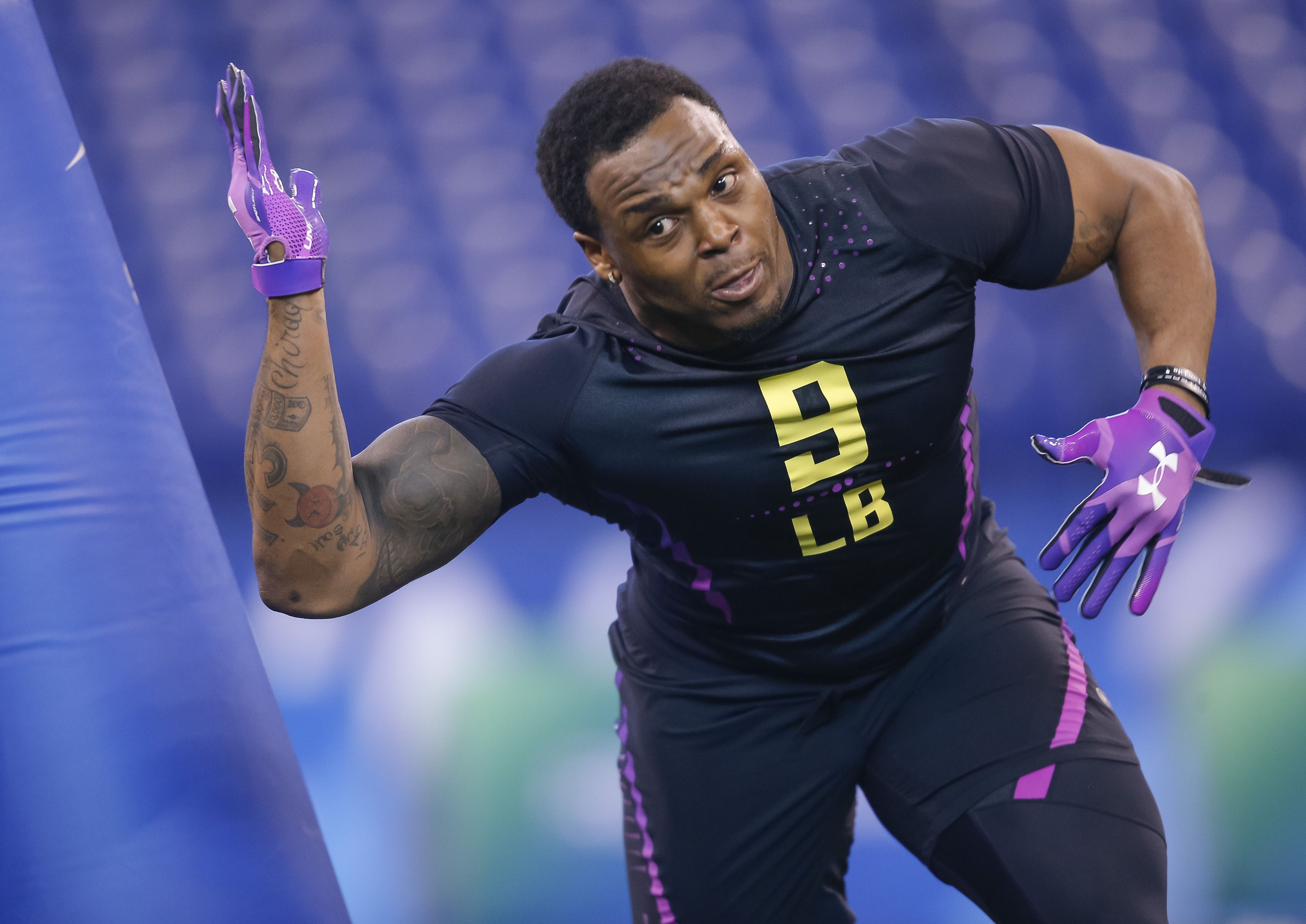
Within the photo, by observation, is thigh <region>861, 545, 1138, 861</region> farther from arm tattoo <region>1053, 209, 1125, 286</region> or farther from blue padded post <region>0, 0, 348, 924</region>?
blue padded post <region>0, 0, 348, 924</region>

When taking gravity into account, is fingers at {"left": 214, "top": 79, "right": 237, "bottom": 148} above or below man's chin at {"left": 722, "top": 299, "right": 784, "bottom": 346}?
above

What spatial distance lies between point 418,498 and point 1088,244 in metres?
0.88

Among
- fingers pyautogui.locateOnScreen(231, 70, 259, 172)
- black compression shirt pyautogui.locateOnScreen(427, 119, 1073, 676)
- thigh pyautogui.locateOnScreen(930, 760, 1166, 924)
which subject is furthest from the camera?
black compression shirt pyautogui.locateOnScreen(427, 119, 1073, 676)

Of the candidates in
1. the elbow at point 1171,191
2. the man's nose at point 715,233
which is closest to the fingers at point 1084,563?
the elbow at point 1171,191

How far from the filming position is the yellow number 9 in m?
1.32

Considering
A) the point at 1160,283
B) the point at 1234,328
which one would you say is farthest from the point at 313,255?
the point at 1234,328

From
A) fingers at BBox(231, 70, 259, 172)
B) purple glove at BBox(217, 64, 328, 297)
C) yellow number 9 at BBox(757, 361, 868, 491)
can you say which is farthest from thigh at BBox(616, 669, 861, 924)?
fingers at BBox(231, 70, 259, 172)

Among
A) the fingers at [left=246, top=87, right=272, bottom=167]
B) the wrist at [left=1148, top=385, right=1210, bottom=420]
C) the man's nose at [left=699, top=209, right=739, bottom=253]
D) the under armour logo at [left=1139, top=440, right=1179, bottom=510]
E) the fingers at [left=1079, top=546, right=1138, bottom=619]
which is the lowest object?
the fingers at [left=1079, top=546, right=1138, bottom=619]

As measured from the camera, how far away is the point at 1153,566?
136cm

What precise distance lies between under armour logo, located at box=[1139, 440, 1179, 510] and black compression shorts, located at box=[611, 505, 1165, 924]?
222 millimetres

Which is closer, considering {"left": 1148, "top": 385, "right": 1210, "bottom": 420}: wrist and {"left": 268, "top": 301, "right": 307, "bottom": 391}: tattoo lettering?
{"left": 268, "top": 301, "right": 307, "bottom": 391}: tattoo lettering

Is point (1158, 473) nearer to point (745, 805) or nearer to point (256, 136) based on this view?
point (745, 805)

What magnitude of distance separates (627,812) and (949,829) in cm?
44

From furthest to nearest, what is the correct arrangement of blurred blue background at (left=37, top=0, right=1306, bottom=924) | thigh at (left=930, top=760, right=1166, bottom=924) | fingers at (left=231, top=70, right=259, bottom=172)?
blurred blue background at (left=37, top=0, right=1306, bottom=924)
thigh at (left=930, top=760, right=1166, bottom=924)
fingers at (left=231, top=70, right=259, bottom=172)
